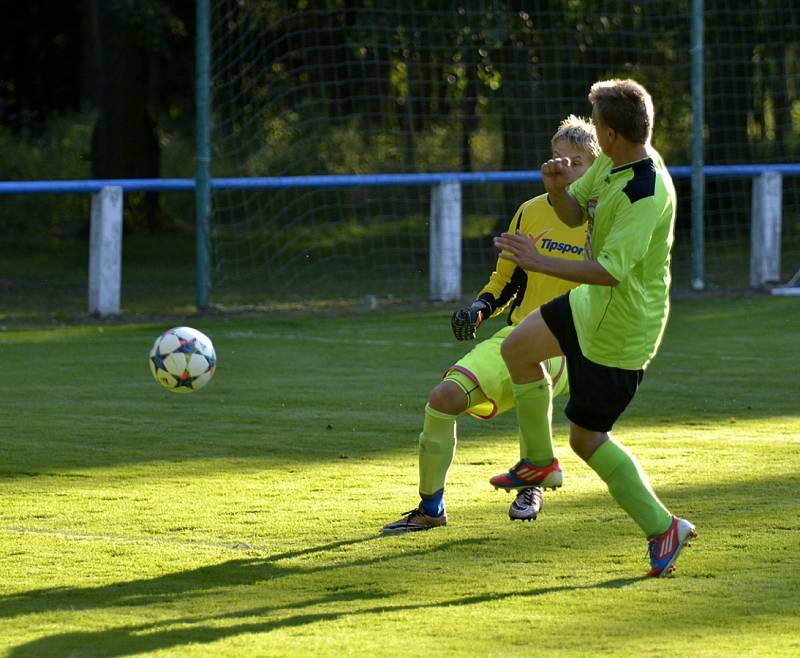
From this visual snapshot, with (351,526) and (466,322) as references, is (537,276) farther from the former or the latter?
(351,526)

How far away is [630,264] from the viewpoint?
5.05 m

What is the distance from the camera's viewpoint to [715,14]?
21.3 meters

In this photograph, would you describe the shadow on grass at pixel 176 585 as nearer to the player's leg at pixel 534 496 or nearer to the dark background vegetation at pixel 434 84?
the player's leg at pixel 534 496

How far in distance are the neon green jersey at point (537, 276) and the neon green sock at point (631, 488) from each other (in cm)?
137

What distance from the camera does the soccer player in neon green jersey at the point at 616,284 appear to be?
5094mm

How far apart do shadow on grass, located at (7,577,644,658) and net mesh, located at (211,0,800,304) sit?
11.4 metres

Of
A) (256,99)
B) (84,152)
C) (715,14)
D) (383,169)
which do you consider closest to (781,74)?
(715,14)

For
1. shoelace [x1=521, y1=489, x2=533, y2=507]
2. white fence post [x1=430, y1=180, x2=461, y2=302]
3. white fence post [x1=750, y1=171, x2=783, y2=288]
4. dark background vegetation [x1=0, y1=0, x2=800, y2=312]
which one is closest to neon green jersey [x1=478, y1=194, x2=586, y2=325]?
shoelace [x1=521, y1=489, x2=533, y2=507]

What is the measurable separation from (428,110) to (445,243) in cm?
654

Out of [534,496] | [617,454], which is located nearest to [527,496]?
[534,496]

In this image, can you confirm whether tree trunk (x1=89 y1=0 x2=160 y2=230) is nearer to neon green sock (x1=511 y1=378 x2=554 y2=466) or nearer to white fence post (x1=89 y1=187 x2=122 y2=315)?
white fence post (x1=89 y1=187 x2=122 y2=315)

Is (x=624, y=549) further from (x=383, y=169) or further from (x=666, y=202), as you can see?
(x=383, y=169)

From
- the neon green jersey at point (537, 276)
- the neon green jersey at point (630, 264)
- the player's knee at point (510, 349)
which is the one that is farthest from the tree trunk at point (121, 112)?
the neon green jersey at point (630, 264)

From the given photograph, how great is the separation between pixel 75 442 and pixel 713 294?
9.48 metres
